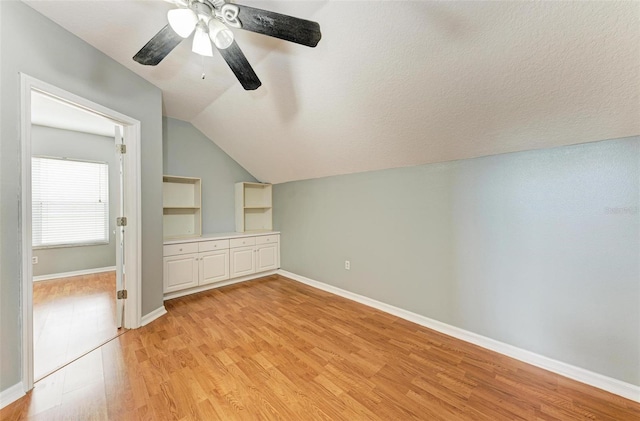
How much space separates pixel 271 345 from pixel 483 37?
271cm

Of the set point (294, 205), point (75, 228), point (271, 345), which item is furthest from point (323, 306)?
point (75, 228)

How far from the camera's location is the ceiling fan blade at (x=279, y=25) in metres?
1.16

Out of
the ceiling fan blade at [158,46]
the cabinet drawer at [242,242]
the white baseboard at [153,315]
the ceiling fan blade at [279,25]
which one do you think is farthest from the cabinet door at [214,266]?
the ceiling fan blade at [279,25]

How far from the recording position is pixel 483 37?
1361mm

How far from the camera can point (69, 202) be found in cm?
399

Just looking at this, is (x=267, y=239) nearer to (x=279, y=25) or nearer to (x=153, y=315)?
(x=153, y=315)

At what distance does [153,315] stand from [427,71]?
11.3ft

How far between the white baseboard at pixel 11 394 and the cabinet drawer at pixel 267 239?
2.66 meters

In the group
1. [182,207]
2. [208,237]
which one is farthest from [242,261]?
[182,207]

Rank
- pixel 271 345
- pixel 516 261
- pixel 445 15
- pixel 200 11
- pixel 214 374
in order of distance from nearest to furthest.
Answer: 1. pixel 200 11
2. pixel 445 15
3. pixel 214 374
4. pixel 516 261
5. pixel 271 345

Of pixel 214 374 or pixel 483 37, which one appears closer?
pixel 483 37

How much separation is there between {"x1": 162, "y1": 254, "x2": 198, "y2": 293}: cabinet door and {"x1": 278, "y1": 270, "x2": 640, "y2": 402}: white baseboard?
2.34 m

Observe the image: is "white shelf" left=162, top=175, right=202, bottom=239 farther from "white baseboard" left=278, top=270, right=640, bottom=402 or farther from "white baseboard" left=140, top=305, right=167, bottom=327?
"white baseboard" left=278, top=270, right=640, bottom=402

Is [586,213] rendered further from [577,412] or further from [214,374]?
[214,374]
